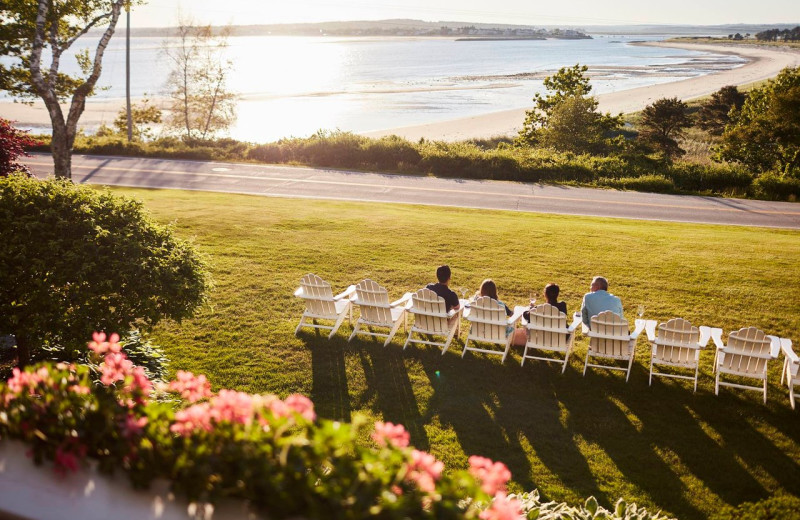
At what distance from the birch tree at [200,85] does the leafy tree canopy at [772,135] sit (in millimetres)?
35937

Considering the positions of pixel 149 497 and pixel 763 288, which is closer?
pixel 149 497

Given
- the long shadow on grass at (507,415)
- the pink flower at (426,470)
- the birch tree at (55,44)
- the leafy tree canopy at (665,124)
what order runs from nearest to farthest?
the pink flower at (426,470) → the long shadow on grass at (507,415) → the birch tree at (55,44) → the leafy tree canopy at (665,124)

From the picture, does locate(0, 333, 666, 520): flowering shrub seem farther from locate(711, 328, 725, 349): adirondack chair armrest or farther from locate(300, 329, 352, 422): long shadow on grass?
locate(711, 328, 725, 349): adirondack chair armrest

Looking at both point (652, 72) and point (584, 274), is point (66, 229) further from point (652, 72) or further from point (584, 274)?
point (652, 72)

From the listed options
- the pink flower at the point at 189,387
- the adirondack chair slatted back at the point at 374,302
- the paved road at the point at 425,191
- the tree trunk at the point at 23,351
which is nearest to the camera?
the pink flower at the point at 189,387

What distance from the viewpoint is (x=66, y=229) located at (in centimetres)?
859

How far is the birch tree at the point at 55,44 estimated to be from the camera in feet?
49.0

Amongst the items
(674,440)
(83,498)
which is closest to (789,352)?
(674,440)

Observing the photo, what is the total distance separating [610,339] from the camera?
9797 mm

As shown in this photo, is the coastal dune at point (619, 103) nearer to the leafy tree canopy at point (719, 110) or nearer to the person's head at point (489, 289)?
the leafy tree canopy at point (719, 110)

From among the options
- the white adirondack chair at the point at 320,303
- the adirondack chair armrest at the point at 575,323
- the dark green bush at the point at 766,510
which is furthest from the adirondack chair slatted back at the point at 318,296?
the dark green bush at the point at 766,510

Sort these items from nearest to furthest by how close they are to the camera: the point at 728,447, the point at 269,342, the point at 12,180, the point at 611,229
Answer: the point at 728,447 → the point at 12,180 → the point at 269,342 → the point at 611,229

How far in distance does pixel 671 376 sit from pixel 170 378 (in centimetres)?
780

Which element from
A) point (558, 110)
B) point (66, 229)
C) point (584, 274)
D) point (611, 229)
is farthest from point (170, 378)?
point (558, 110)
